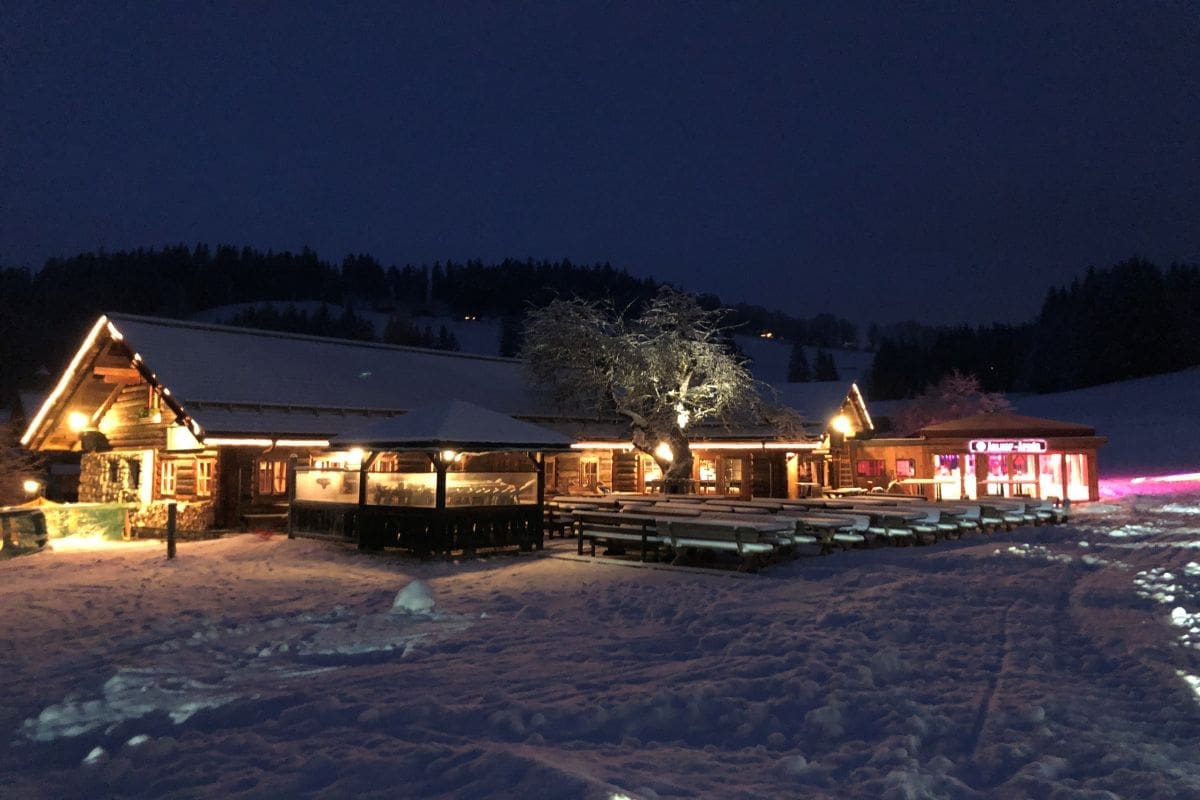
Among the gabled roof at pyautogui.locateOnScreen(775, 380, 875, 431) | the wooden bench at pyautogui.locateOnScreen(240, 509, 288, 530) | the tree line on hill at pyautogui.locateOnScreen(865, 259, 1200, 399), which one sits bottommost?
the wooden bench at pyautogui.locateOnScreen(240, 509, 288, 530)

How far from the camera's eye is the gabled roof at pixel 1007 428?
31.8 m

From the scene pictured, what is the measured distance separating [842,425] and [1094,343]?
60.8 m

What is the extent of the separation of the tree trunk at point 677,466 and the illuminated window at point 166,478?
1444cm

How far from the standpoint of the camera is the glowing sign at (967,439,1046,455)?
31.5 metres

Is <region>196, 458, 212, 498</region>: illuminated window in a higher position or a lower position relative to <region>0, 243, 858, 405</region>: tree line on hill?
lower

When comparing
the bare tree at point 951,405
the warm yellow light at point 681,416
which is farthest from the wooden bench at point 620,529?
the bare tree at point 951,405

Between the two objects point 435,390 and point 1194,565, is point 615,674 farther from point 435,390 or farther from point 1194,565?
point 435,390

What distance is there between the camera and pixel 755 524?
14.6 meters

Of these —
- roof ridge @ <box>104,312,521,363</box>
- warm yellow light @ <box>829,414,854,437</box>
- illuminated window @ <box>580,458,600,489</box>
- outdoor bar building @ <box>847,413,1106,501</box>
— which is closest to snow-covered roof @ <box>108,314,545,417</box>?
roof ridge @ <box>104,312,521,363</box>

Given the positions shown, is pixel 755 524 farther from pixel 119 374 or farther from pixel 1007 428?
pixel 1007 428

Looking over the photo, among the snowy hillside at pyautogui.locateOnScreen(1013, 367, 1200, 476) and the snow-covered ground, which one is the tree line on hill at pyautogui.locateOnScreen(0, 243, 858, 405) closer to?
the snowy hillside at pyautogui.locateOnScreen(1013, 367, 1200, 476)

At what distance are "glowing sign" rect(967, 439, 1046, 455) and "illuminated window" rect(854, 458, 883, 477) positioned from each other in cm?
431

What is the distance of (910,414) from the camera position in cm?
6128

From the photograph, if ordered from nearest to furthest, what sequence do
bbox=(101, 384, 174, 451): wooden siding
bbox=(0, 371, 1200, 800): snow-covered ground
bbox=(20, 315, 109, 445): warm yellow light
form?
bbox=(0, 371, 1200, 800): snow-covered ground, bbox=(20, 315, 109, 445): warm yellow light, bbox=(101, 384, 174, 451): wooden siding
